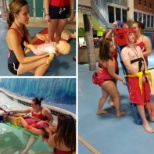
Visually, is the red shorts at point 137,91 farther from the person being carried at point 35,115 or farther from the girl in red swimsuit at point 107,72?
the person being carried at point 35,115

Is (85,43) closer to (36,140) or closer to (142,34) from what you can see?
(142,34)

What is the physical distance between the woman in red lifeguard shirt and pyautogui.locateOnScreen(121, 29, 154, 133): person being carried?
0.64 meters

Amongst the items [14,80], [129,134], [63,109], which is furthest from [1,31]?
[129,134]

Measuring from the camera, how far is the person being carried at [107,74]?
1.73 metres

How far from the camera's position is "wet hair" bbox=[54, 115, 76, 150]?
1.17 metres

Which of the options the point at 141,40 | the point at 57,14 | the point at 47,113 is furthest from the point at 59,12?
the point at 141,40

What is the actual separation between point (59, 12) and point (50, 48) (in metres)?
0.19

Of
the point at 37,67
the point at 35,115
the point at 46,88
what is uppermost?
the point at 37,67

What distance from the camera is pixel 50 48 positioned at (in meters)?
1.13

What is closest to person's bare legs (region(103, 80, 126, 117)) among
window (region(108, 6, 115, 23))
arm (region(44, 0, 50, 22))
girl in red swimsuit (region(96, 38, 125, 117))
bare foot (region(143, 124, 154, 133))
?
girl in red swimsuit (region(96, 38, 125, 117))

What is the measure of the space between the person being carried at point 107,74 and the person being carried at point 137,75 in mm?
115

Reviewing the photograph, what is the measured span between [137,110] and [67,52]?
0.91 meters

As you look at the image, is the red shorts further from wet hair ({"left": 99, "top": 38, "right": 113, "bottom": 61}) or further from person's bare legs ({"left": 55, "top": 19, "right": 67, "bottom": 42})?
person's bare legs ({"left": 55, "top": 19, "right": 67, "bottom": 42})

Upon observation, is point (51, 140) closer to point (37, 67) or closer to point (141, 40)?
point (37, 67)
